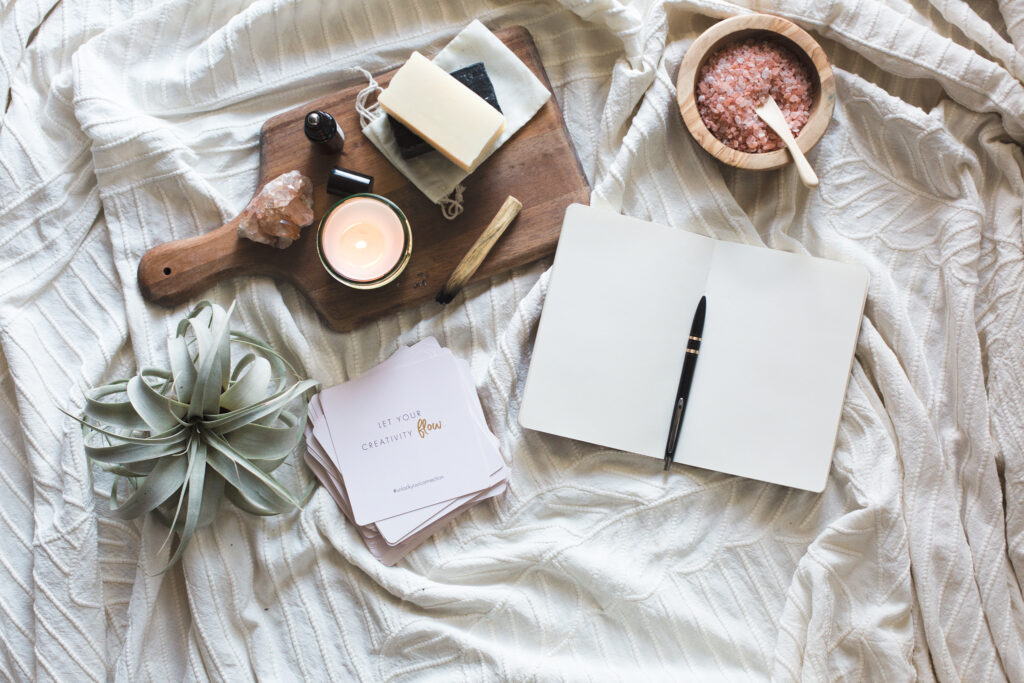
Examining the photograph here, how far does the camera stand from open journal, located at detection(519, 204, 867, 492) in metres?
1.12

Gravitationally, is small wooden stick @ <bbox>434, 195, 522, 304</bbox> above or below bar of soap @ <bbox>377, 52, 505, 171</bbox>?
below

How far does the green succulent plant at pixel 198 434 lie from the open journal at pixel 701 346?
38cm

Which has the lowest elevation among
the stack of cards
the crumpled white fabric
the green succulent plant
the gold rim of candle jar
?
the stack of cards

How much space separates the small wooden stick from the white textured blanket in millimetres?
51

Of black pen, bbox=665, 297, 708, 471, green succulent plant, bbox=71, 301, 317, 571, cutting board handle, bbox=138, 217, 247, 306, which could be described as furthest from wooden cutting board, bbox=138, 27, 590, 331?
black pen, bbox=665, 297, 708, 471

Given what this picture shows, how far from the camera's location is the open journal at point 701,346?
1.12 meters

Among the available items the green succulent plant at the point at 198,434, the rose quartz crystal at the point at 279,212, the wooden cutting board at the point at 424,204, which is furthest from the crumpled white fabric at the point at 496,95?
the green succulent plant at the point at 198,434

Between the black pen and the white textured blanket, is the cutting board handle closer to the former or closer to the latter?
the white textured blanket

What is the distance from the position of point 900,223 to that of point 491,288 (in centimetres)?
64

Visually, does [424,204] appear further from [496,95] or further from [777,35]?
[777,35]

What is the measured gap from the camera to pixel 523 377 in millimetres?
1176

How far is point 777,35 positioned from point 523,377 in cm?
64

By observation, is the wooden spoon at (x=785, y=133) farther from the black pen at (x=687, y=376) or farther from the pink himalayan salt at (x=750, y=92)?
the black pen at (x=687, y=376)

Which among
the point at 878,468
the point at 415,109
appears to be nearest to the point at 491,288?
the point at 415,109
